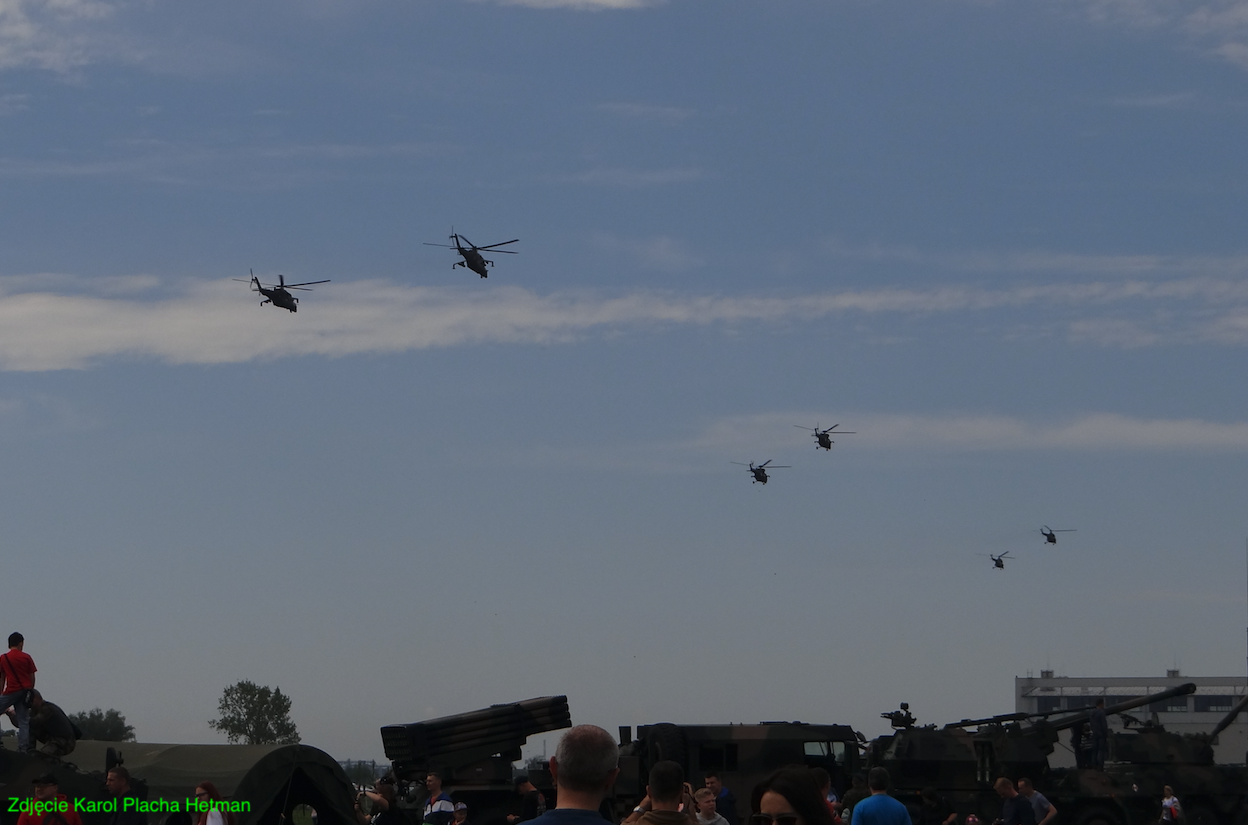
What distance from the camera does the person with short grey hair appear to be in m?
4.48

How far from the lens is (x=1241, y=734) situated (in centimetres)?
7356

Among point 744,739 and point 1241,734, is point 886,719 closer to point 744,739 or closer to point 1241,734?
point 744,739

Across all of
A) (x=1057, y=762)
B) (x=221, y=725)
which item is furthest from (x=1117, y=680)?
(x=1057, y=762)

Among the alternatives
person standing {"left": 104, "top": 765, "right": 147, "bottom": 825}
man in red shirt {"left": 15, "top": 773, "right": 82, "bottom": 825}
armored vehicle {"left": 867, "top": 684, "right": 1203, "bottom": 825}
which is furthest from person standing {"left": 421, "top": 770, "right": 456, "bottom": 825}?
armored vehicle {"left": 867, "top": 684, "right": 1203, "bottom": 825}

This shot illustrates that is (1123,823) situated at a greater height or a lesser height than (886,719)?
lesser

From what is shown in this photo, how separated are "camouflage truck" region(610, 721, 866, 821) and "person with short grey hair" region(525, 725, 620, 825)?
828 inches

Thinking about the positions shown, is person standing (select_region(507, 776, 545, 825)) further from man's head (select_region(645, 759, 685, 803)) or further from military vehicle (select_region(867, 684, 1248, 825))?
man's head (select_region(645, 759, 685, 803))

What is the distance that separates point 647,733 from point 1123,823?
8.24 metres

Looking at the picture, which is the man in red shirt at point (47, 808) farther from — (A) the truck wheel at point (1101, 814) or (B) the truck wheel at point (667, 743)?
(A) the truck wheel at point (1101, 814)

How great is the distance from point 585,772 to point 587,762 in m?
0.03

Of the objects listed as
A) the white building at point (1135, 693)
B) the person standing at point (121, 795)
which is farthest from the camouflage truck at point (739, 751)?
the white building at point (1135, 693)

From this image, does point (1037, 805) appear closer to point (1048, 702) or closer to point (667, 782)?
point (667, 782)

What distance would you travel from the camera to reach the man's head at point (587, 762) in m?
4.48

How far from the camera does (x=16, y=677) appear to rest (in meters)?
15.0
